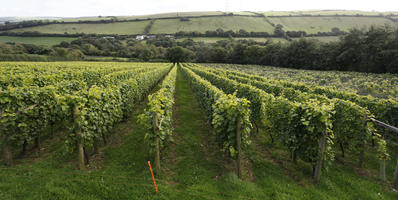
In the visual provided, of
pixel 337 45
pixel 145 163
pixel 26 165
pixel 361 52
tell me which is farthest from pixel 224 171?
pixel 337 45

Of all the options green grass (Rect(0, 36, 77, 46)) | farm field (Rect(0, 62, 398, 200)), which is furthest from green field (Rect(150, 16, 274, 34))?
farm field (Rect(0, 62, 398, 200))

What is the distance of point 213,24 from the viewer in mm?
128375

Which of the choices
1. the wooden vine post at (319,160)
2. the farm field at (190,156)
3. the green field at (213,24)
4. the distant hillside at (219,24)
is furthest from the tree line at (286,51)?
the wooden vine post at (319,160)

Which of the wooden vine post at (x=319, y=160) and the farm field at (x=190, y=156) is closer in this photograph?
the farm field at (x=190, y=156)

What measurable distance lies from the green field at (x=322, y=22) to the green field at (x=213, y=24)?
12697 millimetres

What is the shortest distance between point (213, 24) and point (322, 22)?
218 feet

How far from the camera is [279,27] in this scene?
358 ft

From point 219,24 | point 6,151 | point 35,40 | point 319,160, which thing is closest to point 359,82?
point 319,160

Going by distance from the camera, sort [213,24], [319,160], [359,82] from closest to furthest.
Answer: [319,160]
[359,82]
[213,24]

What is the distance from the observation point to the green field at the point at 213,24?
393ft

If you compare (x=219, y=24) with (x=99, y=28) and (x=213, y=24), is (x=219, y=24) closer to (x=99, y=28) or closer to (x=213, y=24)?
(x=213, y=24)

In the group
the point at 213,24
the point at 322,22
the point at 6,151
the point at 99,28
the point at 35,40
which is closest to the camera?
the point at 6,151

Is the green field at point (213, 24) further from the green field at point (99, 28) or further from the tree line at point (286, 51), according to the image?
the tree line at point (286, 51)

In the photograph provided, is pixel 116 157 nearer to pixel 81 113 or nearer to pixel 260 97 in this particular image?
pixel 81 113
